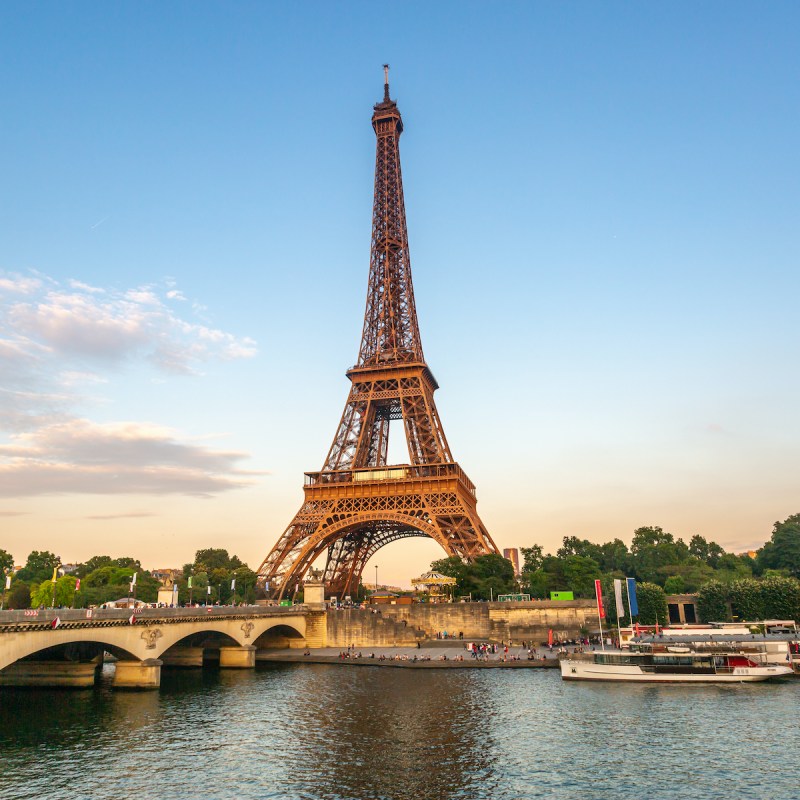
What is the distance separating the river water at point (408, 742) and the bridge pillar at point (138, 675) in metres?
1.13

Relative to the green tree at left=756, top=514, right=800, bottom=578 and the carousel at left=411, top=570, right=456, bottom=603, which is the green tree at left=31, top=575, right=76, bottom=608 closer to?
the carousel at left=411, top=570, right=456, bottom=603

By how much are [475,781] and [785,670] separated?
34.2 metres

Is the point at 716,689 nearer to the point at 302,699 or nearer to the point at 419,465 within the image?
the point at 302,699

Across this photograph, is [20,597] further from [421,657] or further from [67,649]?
[421,657]

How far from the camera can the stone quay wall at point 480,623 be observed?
72.7 meters

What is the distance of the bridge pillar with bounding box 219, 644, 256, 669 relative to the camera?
201 feet

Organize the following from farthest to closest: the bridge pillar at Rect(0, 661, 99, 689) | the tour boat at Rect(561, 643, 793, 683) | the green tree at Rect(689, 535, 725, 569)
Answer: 1. the green tree at Rect(689, 535, 725, 569)
2. the bridge pillar at Rect(0, 661, 99, 689)
3. the tour boat at Rect(561, 643, 793, 683)

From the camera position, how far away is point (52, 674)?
50.0 meters

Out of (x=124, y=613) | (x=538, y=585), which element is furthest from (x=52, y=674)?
(x=538, y=585)

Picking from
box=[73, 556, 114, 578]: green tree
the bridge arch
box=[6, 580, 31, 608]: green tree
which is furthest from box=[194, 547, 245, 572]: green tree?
the bridge arch

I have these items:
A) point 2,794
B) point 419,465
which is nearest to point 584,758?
point 2,794

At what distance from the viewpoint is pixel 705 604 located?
87375 millimetres

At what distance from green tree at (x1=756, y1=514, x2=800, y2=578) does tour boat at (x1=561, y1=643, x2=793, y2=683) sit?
72991 millimetres

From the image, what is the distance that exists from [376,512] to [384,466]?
→ 7253 millimetres
